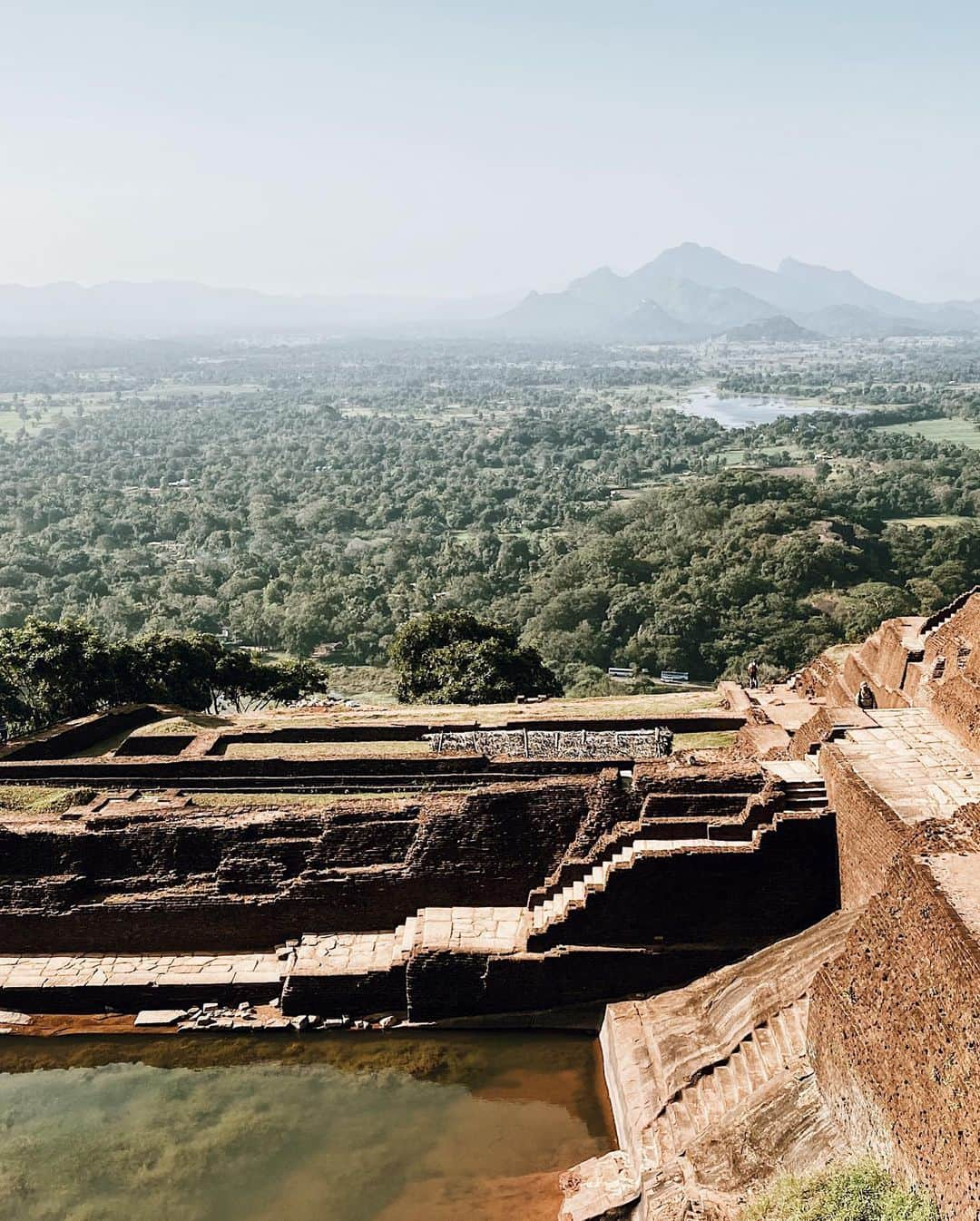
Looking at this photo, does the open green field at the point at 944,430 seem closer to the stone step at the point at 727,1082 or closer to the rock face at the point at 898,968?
the rock face at the point at 898,968

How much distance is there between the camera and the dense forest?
4950 centimetres

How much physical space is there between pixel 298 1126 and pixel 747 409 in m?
173

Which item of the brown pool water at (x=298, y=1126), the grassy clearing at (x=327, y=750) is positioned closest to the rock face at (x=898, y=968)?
the brown pool water at (x=298, y=1126)

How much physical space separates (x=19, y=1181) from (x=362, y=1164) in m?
3.96

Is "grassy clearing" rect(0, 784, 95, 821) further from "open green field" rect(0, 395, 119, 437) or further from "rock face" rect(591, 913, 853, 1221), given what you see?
"open green field" rect(0, 395, 119, 437)

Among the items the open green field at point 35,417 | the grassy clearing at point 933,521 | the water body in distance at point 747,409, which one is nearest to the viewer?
the grassy clearing at point 933,521

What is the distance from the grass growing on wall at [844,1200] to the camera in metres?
9.88

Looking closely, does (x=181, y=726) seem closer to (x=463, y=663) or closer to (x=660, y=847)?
(x=463, y=663)

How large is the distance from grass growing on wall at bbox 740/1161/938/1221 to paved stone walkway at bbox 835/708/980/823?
4.27m

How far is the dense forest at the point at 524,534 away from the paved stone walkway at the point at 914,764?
78.4 ft

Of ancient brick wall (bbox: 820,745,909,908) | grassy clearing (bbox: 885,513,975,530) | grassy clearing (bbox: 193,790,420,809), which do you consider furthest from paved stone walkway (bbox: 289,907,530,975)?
grassy clearing (bbox: 885,513,975,530)

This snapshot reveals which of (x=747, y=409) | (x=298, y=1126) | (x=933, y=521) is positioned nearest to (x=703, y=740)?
(x=298, y=1126)

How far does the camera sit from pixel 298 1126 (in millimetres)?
13977

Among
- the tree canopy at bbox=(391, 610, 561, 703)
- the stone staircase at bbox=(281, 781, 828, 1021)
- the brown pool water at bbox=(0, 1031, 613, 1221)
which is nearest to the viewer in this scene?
the brown pool water at bbox=(0, 1031, 613, 1221)
